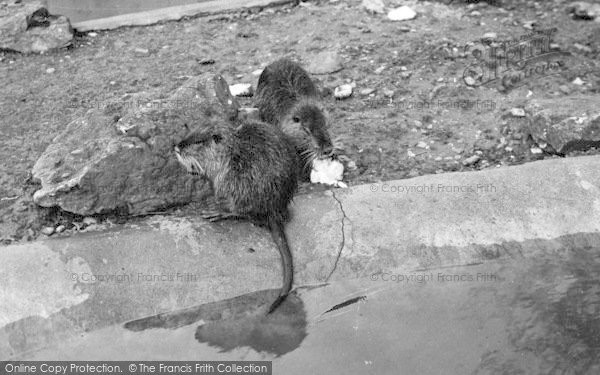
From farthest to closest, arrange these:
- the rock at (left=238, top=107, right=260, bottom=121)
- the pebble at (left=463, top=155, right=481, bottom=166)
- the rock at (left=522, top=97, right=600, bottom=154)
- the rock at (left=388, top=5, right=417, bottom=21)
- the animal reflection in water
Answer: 1. the rock at (left=388, top=5, right=417, bottom=21)
2. the rock at (left=238, top=107, right=260, bottom=121)
3. the pebble at (left=463, top=155, right=481, bottom=166)
4. the rock at (left=522, top=97, right=600, bottom=154)
5. the animal reflection in water

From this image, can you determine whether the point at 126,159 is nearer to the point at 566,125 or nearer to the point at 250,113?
the point at 250,113

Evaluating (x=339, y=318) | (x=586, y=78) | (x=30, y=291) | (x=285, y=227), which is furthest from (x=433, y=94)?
(x=30, y=291)

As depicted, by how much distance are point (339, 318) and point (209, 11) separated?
3559 mm

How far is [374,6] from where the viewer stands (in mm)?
5836

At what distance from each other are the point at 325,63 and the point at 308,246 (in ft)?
7.12

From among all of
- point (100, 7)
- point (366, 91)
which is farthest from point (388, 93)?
point (100, 7)

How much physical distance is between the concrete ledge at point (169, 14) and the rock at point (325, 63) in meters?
0.97

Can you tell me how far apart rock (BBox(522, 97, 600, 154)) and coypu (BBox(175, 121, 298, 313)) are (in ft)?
5.27

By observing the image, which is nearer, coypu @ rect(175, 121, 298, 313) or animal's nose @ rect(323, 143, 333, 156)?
coypu @ rect(175, 121, 298, 313)

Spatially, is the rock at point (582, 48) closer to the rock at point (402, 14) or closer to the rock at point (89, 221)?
the rock at point (402, 14)

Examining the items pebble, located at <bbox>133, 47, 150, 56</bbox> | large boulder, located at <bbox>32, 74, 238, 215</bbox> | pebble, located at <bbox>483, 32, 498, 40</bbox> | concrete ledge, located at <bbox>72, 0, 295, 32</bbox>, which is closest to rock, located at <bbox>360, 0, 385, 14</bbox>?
concrete ledge, located at <bbox>72, 0, 295, 32</bbox>

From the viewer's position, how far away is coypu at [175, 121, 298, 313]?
3420mm

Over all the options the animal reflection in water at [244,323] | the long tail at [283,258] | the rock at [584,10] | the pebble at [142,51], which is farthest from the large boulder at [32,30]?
the rock at [584,10]

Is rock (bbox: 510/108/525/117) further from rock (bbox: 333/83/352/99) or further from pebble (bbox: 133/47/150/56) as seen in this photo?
pebble (bbox: 133/47/150/56)
